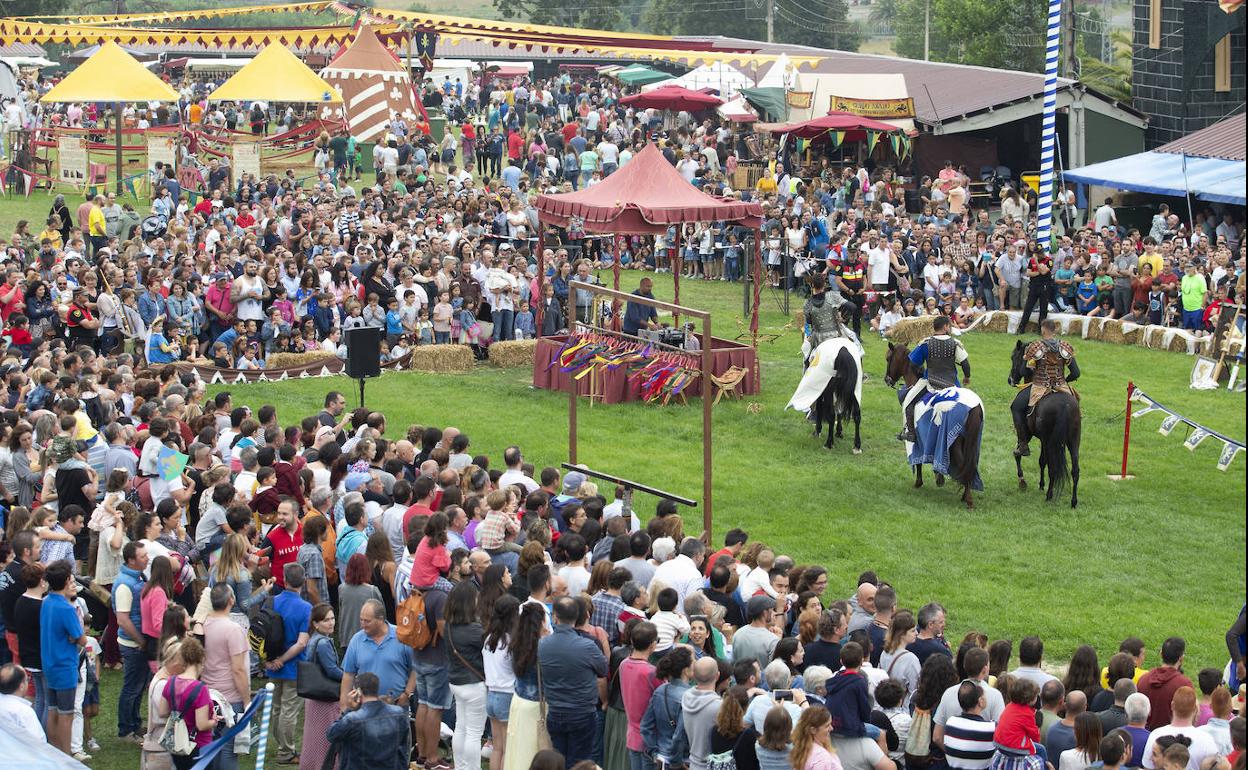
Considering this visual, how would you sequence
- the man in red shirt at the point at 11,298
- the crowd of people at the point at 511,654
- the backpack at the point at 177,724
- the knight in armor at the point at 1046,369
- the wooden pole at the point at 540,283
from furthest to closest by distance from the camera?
the wooden pole at the point at 540,283
the man in red shirt at the point at 11,298
the knight in armor at the point at 1046,369
the backpack at the point at 177,724
the crowd of people at the point at 511,654

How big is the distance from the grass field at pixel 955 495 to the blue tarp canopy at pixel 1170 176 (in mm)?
5321

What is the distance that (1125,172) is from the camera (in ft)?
100.0

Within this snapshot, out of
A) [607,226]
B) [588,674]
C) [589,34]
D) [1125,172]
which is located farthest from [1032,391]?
[589,34]

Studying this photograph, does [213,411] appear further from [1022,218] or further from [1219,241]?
[1022,218]

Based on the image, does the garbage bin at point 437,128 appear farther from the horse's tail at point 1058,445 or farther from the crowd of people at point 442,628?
the horse's tail at point 1058,445

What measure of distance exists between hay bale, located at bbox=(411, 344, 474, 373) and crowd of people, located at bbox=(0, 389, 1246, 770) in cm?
981

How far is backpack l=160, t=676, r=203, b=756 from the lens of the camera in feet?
29.9

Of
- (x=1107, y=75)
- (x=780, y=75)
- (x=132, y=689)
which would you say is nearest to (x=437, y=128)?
(x=780, y=75)

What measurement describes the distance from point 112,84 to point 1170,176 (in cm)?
2178

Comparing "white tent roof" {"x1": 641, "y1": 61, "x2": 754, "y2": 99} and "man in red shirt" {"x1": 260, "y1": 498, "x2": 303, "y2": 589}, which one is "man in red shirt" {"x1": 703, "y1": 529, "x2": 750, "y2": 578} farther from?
"white tent roof" {"x1": 641, "y1": 61, "x2": 754, "y2": 99}

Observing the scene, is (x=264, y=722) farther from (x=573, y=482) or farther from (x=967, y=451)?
(x=967, y=451)

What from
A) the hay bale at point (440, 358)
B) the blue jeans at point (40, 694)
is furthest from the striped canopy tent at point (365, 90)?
the blue jeans at point (40, 694)

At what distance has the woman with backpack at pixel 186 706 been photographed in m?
9.11

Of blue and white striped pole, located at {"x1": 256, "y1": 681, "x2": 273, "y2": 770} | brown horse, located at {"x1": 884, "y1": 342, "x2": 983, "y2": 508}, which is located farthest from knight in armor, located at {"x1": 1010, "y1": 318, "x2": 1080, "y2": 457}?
blue and white striped pole, located at {"x1": 256, "y1": 681, "x2": 273, "y2": 770}
